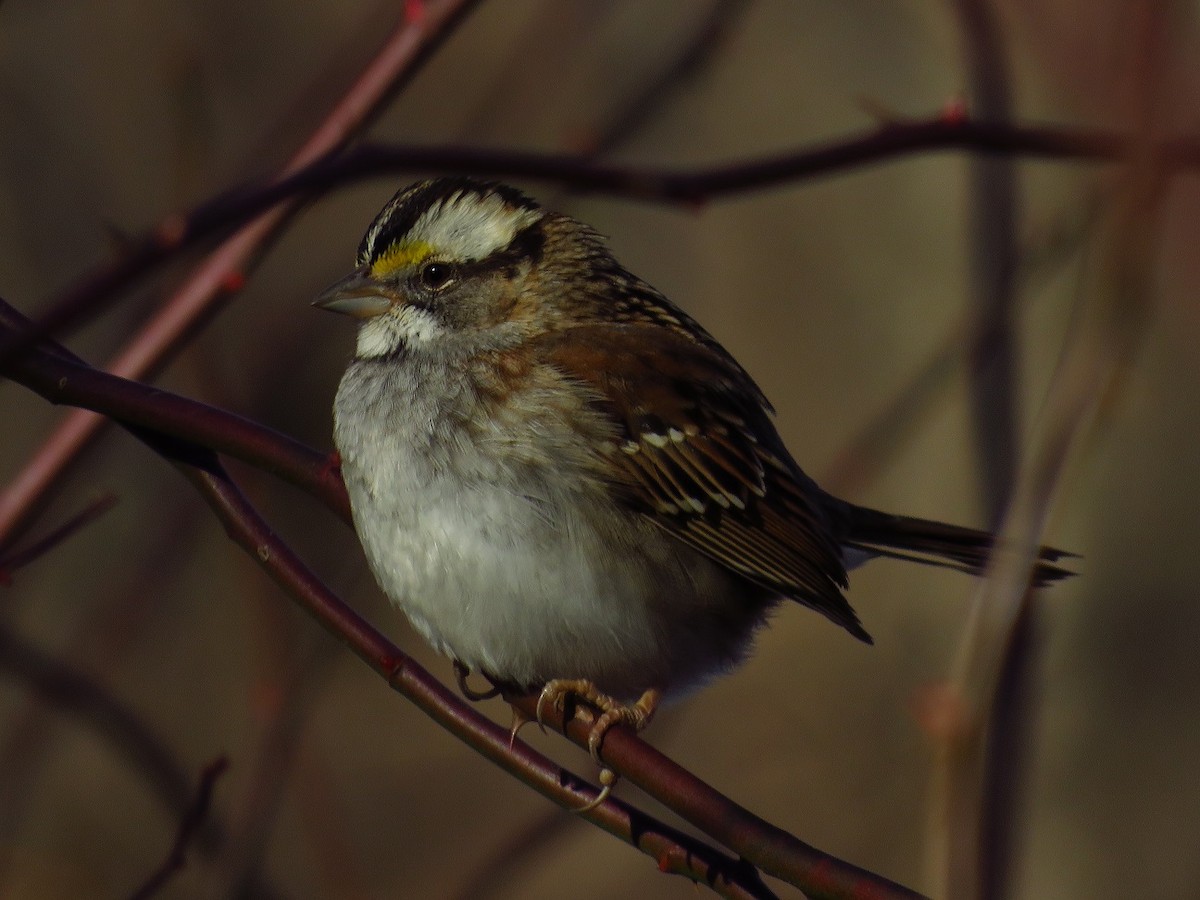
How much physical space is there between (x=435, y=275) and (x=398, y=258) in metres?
0.10

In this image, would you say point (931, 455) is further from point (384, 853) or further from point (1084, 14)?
point (1084, 14)

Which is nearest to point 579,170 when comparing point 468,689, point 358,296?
point 358,296

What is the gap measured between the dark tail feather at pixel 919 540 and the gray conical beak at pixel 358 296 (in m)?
1.35

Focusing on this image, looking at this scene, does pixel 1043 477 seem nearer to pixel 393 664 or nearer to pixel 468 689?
pixel 393 664

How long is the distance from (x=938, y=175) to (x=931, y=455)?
1.55 m

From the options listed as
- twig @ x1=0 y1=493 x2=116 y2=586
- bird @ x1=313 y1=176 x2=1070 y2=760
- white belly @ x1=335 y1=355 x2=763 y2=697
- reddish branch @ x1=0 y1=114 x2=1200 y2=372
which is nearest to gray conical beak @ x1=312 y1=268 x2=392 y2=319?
bird @ x1=313 y1=176 x2=1070 y2=760

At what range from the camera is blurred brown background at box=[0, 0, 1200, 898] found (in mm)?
7508

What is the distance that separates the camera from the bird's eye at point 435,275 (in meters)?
3.65

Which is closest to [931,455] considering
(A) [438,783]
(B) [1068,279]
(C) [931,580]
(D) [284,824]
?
(C) [931,580]

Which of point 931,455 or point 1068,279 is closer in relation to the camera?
point 1068,279

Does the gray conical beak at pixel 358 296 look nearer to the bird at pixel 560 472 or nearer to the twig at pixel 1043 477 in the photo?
the bird at pixel 560 472

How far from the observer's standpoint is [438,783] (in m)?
8.45

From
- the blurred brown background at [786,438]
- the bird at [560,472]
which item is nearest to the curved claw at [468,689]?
the bird at [560,472]

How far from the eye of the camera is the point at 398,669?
2561mm
